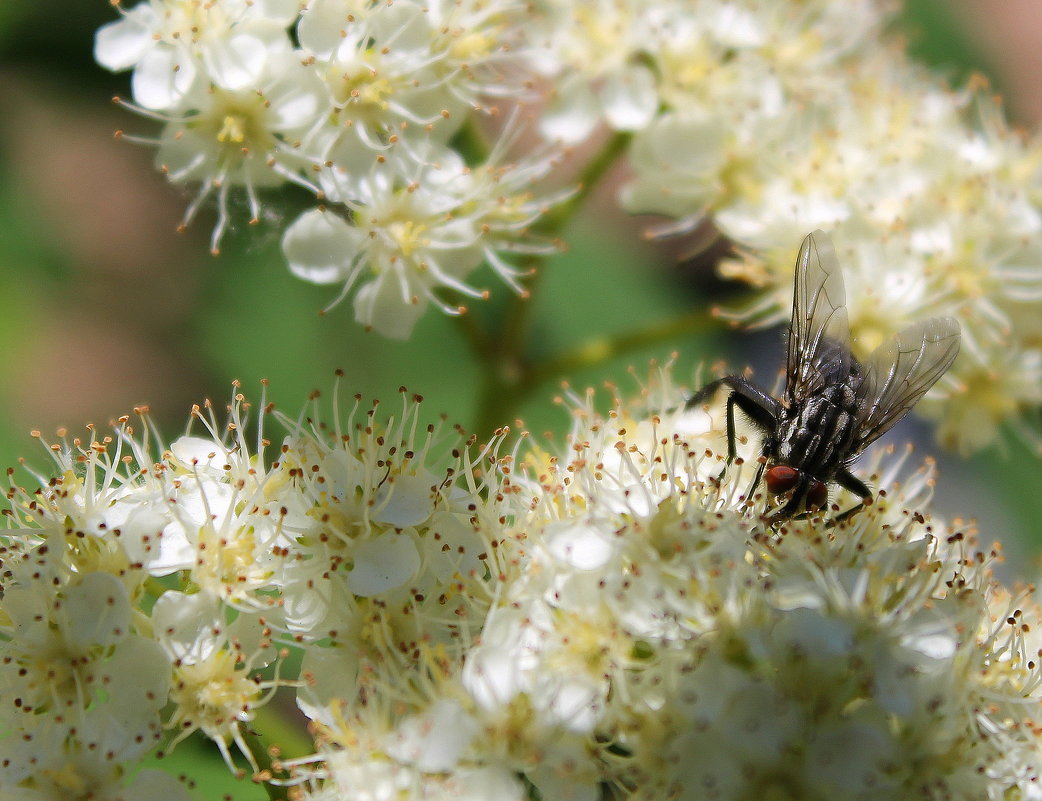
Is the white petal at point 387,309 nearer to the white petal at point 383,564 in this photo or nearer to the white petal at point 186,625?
the white petal at point 383,564

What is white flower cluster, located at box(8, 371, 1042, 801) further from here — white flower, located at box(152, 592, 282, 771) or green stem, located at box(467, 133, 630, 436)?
green stem, located at box(467, 133, 630, 436)

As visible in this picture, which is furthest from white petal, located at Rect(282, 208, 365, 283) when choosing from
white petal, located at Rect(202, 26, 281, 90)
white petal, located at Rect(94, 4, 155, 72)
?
white petal, located at Rect(94, 4, 155, 72)

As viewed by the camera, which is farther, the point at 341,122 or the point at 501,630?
the point at 341,122

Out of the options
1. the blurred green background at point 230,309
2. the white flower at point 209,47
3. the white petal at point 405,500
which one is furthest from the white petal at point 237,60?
the white petal at point 405,500

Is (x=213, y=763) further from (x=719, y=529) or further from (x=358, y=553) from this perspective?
(x=719, y=529)

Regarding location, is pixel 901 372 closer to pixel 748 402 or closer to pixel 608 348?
pixel 748 402

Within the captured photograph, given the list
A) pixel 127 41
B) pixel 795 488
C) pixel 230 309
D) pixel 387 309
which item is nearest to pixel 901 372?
pixel 795 488

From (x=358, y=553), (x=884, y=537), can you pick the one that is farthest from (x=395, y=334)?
(x=884, y=537)
